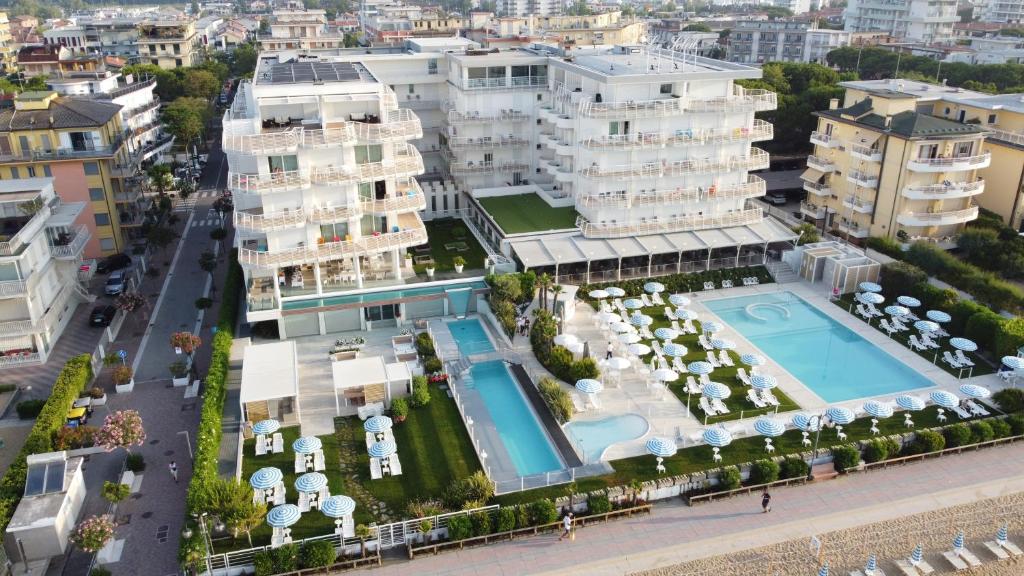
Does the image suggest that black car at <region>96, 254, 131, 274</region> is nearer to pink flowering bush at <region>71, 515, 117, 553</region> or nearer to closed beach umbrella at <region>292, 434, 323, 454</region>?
closed beach umbrella at <region>292, 434, 323, 454</region>

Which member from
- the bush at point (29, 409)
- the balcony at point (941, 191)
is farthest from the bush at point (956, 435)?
the bush at point (29, 409)

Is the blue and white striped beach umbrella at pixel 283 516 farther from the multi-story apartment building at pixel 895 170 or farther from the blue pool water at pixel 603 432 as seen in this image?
the multi-story apartment building at pixel 895 170

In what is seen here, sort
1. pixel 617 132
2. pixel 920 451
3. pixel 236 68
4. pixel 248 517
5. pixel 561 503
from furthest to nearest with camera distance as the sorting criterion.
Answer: pixel 236 68, pixel 617 132, pixel 920 451, pixel 561 503, pixel 248 517

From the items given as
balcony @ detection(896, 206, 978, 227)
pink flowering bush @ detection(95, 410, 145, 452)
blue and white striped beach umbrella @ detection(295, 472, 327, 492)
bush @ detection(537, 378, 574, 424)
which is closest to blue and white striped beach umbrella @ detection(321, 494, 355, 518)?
blue and white striped beach umbrella @ detection(295, 472, 327, 492)

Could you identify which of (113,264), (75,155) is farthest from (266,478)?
(75,155)

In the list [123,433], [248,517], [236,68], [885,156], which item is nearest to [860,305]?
[885,156]

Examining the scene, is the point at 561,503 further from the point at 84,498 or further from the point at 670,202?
the point at 670,202
